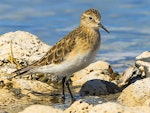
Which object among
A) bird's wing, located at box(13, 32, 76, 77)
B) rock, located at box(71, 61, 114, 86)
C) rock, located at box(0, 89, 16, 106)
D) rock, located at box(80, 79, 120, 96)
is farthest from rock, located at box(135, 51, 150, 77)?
rock, located at box(0, 89, 16, 106)

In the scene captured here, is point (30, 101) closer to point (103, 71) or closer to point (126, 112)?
point (103, 71)

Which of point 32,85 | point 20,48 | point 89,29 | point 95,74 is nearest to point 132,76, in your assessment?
point 95,74

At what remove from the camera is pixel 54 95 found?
54.6ft

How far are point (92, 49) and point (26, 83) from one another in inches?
117

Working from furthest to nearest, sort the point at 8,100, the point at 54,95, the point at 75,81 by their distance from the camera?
1. the point at 75,81
2. the point at 54,95
3. the point at 8,100

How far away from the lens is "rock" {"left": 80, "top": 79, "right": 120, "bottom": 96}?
16.7m

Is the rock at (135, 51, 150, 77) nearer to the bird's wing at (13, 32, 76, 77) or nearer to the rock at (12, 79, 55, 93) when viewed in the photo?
the rock at (12, 79, 55, 93)

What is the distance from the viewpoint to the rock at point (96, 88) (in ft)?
54.7

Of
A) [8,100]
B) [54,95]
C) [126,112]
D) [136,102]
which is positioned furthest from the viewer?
[54,95]

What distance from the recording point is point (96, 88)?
16.8m

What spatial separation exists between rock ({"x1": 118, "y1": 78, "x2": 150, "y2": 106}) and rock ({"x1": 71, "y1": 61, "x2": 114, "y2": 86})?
3052mm

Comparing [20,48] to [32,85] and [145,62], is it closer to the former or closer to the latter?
[32,85]

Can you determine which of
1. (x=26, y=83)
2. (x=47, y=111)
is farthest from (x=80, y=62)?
(x=47, y=111)

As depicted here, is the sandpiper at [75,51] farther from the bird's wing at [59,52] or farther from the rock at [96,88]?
the rock at [96,88]
